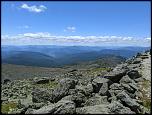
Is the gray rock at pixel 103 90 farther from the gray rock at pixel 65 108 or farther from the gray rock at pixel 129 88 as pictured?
the gray rock at pixel 65 108

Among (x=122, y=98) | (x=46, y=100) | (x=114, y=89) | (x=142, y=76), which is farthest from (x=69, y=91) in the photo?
(x=142, y=76)

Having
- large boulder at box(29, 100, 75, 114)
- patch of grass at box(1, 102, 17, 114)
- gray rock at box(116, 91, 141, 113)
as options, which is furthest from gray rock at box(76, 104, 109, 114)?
patch of grass at box(1, 102, 17, 114)

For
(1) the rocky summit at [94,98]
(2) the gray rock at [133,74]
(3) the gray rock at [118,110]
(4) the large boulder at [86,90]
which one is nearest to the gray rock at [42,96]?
(1) the rocky summit at [94,98]

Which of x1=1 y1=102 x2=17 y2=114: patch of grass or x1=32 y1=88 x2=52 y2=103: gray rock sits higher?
x1=32 y1=88 x2=52 y2=103: gray rock

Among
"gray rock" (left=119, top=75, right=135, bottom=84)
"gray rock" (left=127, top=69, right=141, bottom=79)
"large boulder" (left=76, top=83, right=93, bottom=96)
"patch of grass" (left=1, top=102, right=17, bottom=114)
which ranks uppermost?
"gray rock" (left=127, top=69, right=141, bottom=79)

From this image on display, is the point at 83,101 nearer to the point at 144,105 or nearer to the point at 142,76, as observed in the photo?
the point at 144,105

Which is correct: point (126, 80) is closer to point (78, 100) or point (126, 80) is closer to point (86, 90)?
point (86, 90)

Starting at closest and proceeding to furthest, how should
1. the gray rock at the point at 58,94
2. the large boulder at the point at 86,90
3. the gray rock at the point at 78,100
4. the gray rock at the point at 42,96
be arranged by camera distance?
the gray rock at the point at 78,100
the gray rock at the point at 58,94
the gray rock at the point at 42,96
the large boulder at the point at 86,90

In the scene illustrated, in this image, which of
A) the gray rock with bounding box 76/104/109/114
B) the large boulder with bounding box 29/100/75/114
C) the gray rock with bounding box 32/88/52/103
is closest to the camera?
the gray rock with bounding box 76/104/109/114

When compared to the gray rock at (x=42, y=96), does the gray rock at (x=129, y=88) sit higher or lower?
higher

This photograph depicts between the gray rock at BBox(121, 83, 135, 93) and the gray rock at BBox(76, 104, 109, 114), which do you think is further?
the gray rock at BBox(121, 83, 135, 93)

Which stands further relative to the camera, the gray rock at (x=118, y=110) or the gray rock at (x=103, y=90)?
the gray rock at (x=103, y=90)

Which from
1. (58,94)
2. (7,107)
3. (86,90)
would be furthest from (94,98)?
(7,107)

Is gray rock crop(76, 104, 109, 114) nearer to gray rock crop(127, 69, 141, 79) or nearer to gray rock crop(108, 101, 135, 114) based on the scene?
gray rock crop(108, 101, 135, 114)
